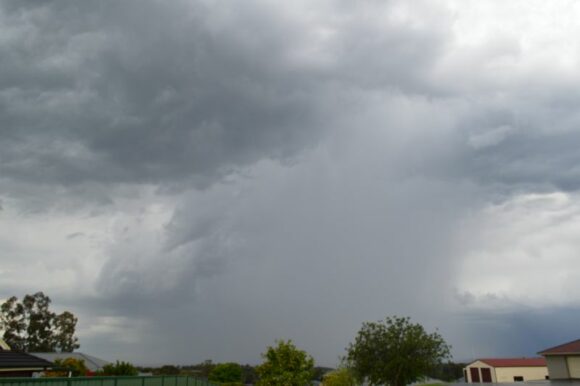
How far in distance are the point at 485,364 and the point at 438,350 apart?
154 ft

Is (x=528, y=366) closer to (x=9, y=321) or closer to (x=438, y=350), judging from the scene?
(x=438, y=350)

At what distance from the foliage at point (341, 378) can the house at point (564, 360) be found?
1193 inches

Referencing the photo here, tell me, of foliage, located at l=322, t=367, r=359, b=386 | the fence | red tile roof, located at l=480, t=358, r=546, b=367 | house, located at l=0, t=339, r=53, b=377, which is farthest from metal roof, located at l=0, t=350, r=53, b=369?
red tile roof, located at l=480, t=358, r=546, b=367

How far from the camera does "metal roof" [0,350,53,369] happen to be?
2992 cm

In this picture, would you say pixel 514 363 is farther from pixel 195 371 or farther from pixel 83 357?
pixel 83 357

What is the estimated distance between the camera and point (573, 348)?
63.1 meters

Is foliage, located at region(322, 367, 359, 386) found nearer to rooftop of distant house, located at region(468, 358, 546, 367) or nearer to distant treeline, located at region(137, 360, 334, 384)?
distant treeline, located at region(137, 360, 334, 384)

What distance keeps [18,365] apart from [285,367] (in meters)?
18.0

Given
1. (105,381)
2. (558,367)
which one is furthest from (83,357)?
(558,367)

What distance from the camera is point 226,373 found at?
253 ft

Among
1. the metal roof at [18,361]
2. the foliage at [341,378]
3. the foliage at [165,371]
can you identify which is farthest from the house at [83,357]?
the metal roof at [18,361]

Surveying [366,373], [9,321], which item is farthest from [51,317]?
[366,373]

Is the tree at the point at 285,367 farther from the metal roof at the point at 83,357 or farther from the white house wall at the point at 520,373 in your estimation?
the white house wall at the point at 520,373

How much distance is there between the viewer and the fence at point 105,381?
18728 millimetres
